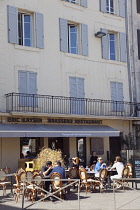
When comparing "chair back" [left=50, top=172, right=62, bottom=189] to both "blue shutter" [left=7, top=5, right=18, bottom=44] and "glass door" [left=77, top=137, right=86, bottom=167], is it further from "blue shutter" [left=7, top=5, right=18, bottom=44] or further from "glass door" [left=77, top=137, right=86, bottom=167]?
"glass door" [left=77, top=137, right=86, bottom=167]

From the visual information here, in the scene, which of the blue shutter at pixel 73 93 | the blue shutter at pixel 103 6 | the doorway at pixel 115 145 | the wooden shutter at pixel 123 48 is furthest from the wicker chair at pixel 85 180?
the blue shutter at pixel 103 6

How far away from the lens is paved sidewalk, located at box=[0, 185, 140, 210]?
1034 cm

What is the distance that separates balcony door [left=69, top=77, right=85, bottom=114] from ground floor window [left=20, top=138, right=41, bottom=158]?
2562mm

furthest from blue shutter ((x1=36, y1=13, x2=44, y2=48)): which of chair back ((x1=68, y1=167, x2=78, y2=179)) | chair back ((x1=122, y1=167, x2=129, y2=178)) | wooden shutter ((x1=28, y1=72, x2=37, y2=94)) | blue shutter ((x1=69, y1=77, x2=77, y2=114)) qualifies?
chair back ((x1=122, y1=167, x2=129, y2=178))

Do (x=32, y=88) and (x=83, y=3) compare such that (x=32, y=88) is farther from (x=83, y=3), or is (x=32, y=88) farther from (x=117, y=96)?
(x=83, y=3)

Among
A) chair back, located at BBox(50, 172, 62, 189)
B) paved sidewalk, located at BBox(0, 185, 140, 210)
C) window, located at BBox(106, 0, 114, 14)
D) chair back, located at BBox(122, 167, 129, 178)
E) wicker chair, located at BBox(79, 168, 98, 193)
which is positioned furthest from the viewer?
window, located at BBox(106, 0, 114, 14)

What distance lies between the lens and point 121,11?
76.8 feet

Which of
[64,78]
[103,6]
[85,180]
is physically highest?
[103,6]

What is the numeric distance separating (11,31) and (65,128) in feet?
18.1

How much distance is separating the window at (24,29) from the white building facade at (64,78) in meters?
0.05

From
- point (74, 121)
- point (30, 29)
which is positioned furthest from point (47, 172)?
point (30, 29)

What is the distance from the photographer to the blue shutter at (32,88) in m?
18.4

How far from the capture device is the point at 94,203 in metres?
11.0

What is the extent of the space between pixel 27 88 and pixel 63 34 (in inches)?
155
